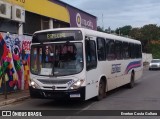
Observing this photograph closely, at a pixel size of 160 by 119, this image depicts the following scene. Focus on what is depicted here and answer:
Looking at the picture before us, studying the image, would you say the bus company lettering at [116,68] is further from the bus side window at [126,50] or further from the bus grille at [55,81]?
the bus grille at [55,81]

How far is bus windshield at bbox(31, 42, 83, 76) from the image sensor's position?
1281cm

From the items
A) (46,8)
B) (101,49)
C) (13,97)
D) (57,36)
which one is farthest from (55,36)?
(46,8)

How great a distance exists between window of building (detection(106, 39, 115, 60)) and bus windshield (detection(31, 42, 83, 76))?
10.6ft

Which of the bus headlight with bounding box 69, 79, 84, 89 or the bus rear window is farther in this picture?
the bus rear window

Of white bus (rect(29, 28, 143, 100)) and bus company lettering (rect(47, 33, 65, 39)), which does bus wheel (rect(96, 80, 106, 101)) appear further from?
bus company lettering (rect(47, 33, 65, 39))

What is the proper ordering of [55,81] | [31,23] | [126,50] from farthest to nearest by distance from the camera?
[31,23] → [126,50] → [55,81]

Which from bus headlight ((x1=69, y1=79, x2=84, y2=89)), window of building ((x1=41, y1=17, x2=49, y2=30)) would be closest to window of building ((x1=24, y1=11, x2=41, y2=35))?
window of building ((x1=41, y1=17, x2=49, y2=30))

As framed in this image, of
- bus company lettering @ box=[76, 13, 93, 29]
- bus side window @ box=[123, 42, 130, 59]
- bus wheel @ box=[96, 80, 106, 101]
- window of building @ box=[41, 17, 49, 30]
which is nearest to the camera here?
bus wheel @ box=[96, 80, 106, 101]

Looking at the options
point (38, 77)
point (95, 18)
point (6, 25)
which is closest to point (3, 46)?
point (6, 25)

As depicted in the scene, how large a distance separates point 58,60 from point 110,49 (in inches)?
156

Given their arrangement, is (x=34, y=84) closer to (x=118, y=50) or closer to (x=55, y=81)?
(x=55, y=81)

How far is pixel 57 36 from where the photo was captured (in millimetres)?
13336

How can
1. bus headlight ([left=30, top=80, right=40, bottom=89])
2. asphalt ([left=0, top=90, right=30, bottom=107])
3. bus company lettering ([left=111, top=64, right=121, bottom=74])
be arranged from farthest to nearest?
1. bus company lettering ([left=111, top=64, right=121, bottom=74])
2. asphalt ([left=0, top=90, right=30, bottom=107])
3. bus headlight ([left=30, top=80, right=40, bottom=89])

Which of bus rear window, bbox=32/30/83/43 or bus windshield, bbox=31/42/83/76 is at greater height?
bus rear window, bbox=32/30/83/43
